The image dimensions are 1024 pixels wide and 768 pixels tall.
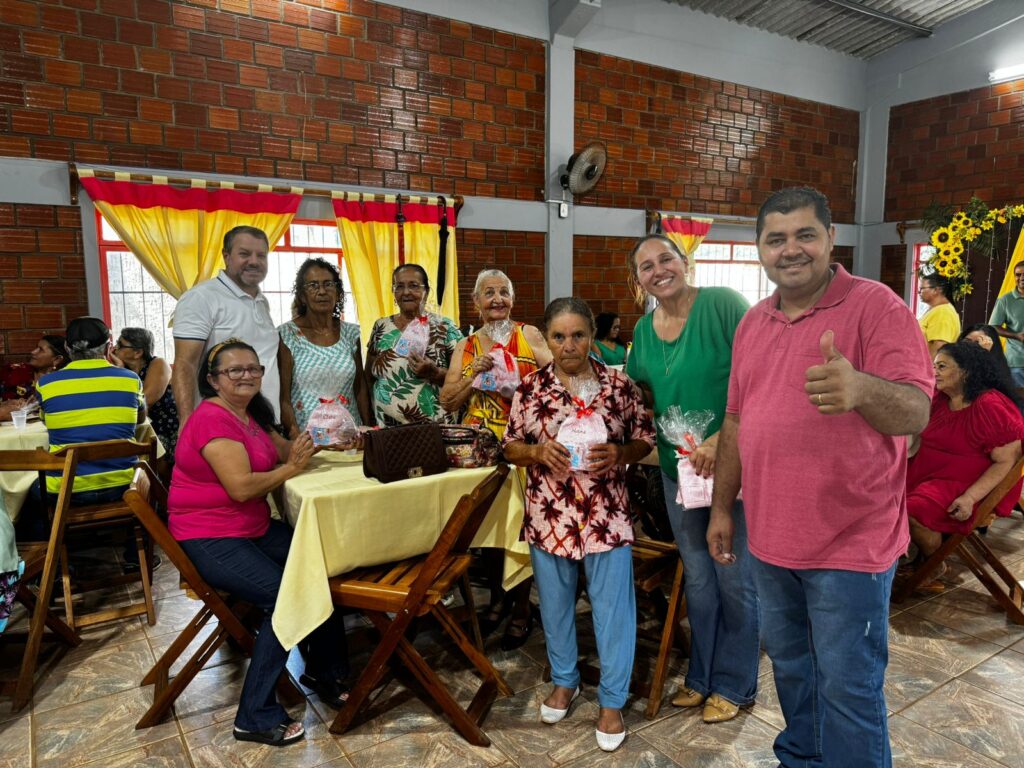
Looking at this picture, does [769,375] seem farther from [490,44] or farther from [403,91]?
[490,44]

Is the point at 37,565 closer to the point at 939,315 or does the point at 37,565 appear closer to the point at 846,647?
the point at 846,647

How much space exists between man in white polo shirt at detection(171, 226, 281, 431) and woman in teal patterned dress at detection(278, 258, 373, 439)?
0.08 meters

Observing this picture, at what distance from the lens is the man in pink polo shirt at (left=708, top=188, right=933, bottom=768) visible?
146 centimetres

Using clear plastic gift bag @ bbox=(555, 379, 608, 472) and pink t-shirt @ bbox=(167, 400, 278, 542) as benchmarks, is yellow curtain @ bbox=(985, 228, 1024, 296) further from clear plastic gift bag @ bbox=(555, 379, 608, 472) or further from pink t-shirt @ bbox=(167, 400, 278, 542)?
pink t-shirt @ bbox=(167, 400, 278, 542)

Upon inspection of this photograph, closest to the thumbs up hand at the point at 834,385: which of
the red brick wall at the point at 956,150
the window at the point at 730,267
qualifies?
the window at the point at 730,267

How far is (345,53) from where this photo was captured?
18.9 feet

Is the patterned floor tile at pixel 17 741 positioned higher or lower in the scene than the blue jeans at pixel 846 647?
lower

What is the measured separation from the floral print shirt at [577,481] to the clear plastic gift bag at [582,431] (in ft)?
0.11

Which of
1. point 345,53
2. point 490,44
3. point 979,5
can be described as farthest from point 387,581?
point 979,5

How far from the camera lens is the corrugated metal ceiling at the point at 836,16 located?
7758mm

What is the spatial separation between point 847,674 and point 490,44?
631cm

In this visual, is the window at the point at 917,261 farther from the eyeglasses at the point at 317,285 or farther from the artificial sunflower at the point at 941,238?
the eyeglasses at the point at 317,285

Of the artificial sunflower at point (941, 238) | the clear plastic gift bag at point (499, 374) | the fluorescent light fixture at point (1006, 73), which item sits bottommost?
the clear plastic gift bag at point (499, 374)

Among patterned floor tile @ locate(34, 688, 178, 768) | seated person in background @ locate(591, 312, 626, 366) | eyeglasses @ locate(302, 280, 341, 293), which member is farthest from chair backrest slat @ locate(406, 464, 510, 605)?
seated person in background @ locate(591, 312, 626, 366)
